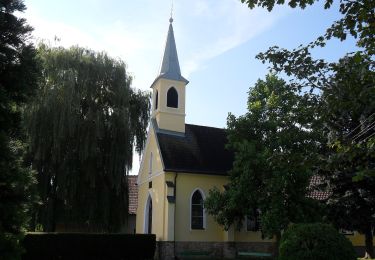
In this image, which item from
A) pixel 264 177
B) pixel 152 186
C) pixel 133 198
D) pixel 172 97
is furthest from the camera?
pixel 133 198

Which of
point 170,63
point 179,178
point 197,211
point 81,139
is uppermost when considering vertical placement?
point 170,63

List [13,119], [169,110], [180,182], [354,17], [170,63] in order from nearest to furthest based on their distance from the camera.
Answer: [354,17] → [13,119] → [180,182] → [169,110] → [170,63]

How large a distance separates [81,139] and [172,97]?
23.6ft


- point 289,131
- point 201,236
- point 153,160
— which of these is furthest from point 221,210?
point 289,131

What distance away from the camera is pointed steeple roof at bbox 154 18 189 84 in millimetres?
29281

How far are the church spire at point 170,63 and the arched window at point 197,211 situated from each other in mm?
8277

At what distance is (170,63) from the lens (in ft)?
98.4

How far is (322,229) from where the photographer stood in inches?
534

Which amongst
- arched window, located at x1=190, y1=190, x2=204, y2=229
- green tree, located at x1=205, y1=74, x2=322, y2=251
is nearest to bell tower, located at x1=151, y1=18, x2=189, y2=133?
arched window, located at x1=190, y1=190, x2=204, y2=229

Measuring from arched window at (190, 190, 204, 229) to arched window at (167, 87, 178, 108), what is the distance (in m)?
6.51

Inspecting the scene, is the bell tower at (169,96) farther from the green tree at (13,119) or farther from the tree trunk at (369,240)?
the green tree at (13,119)

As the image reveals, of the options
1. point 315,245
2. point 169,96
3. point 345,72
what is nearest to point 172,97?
point 169,96

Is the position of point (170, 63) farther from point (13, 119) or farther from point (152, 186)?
point (13, 119)

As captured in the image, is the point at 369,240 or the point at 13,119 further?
the point at 369,240
